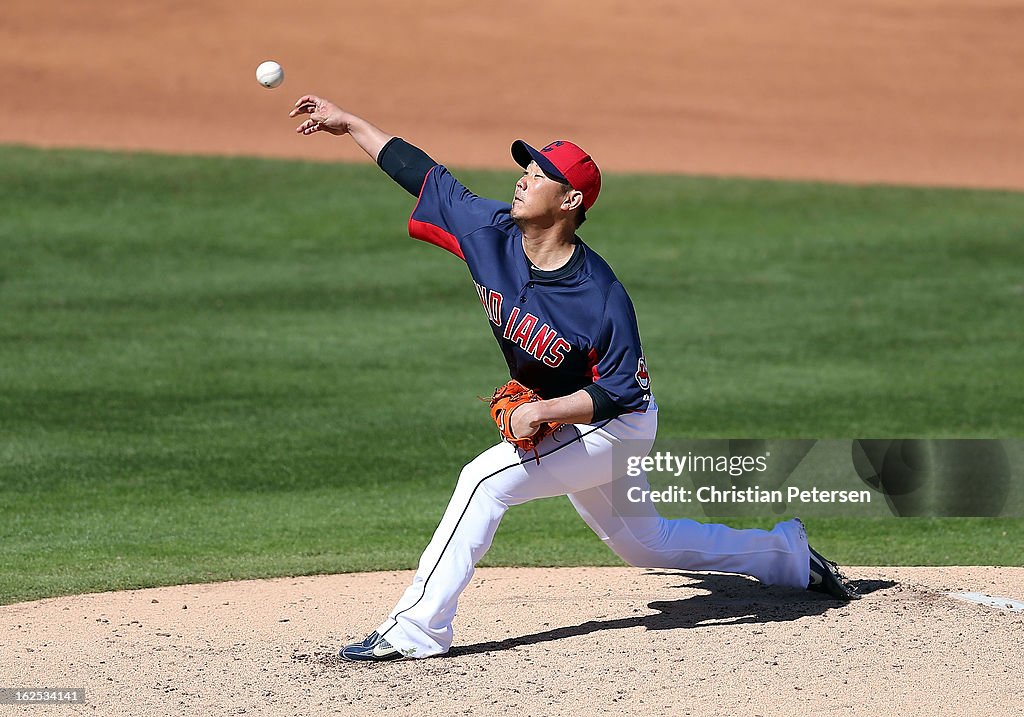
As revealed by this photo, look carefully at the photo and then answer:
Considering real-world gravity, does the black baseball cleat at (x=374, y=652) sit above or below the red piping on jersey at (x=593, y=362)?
below

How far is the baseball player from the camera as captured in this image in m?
5.12

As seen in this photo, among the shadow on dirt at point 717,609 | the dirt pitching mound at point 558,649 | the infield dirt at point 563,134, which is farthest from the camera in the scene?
the shadow on dirt at point 717,609

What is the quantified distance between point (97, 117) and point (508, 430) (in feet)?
52.7

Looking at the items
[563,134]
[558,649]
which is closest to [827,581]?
[558,649]

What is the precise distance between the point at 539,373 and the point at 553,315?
0.24m

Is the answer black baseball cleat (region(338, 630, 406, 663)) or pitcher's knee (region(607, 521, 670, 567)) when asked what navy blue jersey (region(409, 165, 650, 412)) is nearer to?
pitcher's knee (region(607, 521, 670, 567))

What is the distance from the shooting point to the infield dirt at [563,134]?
5039mm

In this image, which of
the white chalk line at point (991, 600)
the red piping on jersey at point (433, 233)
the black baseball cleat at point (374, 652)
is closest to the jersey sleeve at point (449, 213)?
the red piping on jersey at point (433, 233)

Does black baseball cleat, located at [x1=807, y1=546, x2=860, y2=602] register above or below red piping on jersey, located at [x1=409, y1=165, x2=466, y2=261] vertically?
below

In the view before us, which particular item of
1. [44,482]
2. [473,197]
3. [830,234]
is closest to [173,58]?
[830,234]

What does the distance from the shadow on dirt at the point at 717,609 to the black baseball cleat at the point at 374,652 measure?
0.22 metres

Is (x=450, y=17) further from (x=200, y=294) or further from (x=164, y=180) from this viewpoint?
(x=200, y=294)

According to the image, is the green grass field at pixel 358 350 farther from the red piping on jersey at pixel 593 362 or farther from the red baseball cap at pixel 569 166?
the red baseball cap at pixel 569 166

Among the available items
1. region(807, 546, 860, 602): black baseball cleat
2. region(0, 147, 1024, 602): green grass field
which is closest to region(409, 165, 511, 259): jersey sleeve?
region(807, 546, 860, 602): black baseball cleat
